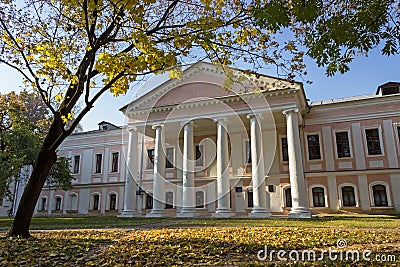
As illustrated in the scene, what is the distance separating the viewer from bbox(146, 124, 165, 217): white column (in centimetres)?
2064

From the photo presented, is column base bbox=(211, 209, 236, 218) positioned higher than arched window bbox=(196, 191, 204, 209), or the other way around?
arched window bbox=(196, 191, 204, 209)

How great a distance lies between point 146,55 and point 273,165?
55.7 feet

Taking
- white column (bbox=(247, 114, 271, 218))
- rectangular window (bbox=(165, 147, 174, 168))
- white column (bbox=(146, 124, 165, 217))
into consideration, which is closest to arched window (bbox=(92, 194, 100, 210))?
rectangular window (bbox=(165, 147, 174, 168))

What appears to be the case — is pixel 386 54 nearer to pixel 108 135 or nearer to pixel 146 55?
pixel 146 55

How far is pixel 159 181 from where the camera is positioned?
70.2 feet

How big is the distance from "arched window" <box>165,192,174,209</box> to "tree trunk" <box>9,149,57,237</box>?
56.2ft

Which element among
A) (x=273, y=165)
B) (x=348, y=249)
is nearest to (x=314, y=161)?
(x=273, y=165)

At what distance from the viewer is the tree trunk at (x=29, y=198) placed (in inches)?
303

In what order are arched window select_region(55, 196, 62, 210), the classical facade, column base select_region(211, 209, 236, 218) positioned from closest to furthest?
1. column base select_region(211, 209, 236, 218)
2. the classical facade
3. arched window select_region(55, 196, 62, 210)

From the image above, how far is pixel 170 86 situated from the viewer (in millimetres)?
22953

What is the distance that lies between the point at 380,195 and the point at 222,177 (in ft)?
32.3

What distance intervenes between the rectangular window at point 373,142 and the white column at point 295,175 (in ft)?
A: 19.3

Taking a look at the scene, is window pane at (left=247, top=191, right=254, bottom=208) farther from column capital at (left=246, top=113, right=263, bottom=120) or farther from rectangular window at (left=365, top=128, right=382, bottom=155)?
rectangular window at (left=365, top=128, right=382, bottom=155)

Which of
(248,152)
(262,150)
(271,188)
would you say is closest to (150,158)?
(248,152)
